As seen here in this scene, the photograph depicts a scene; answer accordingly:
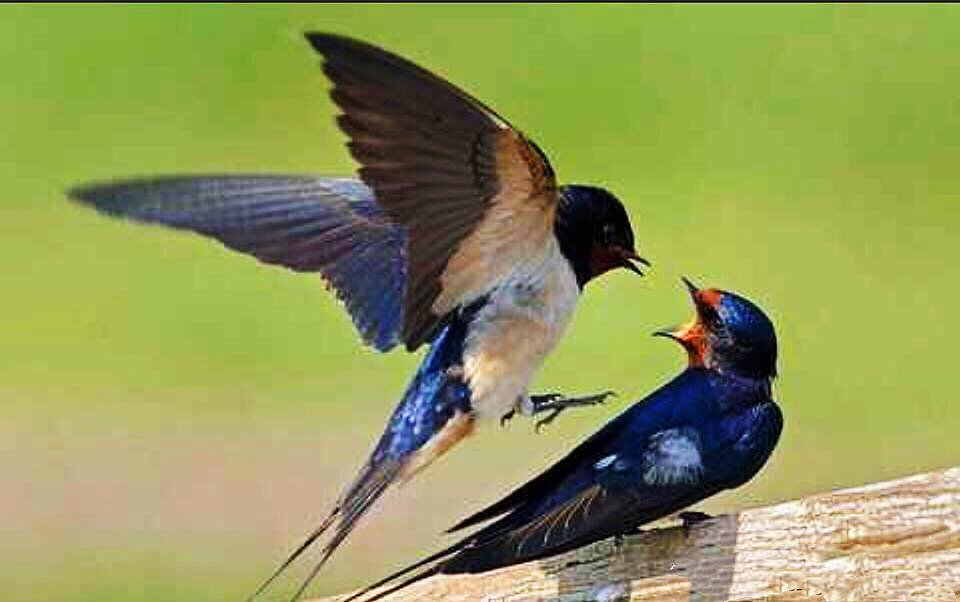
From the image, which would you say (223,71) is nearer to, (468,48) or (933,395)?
(468,48)

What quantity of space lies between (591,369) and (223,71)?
6177 mm

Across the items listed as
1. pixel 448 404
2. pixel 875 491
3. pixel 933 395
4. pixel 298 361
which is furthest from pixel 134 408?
pixel 875 491

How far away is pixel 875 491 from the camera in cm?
301

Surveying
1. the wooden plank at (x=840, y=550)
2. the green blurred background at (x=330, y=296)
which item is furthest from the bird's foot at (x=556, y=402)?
the green blurred background at (x=330, y=296)

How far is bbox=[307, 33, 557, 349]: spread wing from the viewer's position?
3041 millimetres

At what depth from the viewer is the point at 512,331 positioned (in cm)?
360

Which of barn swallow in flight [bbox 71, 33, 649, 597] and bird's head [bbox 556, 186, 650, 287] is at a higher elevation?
bird's head [bbox 556, 186, 650, 287]

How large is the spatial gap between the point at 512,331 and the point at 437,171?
43 cm

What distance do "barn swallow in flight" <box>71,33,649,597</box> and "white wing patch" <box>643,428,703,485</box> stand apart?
29cm

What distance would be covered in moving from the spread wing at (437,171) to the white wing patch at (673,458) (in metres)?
0.29

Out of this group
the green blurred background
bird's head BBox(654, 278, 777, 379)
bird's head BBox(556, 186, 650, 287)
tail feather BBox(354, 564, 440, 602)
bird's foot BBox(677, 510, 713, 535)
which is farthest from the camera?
the green blurred background

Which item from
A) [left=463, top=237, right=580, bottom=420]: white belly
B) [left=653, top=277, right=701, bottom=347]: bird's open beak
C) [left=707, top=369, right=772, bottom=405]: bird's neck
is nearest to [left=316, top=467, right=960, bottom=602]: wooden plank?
[left=707, top=369, right=772, bottom=405]: bird's neck

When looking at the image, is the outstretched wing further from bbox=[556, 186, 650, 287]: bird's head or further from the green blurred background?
the green blurred background

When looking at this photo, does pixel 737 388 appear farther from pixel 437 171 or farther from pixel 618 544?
pixel 437 171
